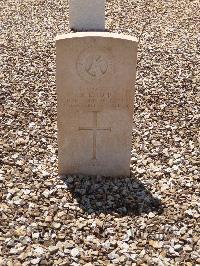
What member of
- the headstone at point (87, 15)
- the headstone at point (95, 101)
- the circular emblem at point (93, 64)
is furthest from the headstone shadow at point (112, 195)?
the headstone at point (87, 15)

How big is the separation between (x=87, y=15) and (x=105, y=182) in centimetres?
511

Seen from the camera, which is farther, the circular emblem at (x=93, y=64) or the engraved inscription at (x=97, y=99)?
the engraved inscription at (x=97, y=99)

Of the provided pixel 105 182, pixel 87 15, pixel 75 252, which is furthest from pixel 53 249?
pixel 87 15

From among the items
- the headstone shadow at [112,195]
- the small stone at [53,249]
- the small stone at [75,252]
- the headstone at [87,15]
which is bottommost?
the small stone at [75,252]

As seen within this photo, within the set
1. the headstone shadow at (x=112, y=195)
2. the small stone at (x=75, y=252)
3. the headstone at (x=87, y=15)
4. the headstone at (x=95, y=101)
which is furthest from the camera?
the headstone at (x=87, y=15)

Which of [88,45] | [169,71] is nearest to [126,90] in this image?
[88,45]

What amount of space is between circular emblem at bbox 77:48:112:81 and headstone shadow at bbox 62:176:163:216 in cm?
110

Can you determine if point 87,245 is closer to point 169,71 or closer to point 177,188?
point 177,188

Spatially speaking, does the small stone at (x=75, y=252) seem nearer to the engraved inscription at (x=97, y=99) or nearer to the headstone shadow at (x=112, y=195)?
the headstone shadow at (x=112, y=195)

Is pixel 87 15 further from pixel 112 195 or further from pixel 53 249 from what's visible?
pixel 53 249

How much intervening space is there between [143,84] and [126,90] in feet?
8.22

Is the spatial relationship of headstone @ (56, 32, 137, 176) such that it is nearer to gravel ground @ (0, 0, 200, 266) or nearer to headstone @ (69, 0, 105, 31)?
gravel ground @ (0, 0, 200, 266)

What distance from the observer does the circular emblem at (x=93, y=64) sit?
3.91 metres

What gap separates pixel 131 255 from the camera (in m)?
3.53
